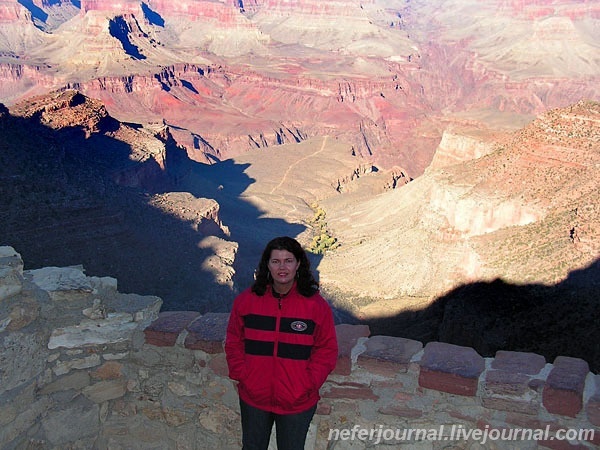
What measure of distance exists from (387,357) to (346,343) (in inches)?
17.4

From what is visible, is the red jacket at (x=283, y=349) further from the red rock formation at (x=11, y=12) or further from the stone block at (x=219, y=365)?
the red rock formation at (x=11, y=12)

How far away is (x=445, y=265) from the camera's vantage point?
26.7 meters

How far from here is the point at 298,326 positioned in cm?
433

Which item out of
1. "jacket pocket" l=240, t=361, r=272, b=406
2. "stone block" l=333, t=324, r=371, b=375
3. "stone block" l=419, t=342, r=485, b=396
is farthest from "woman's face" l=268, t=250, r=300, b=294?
"stone block" l=419, t=342, r=485, b=396

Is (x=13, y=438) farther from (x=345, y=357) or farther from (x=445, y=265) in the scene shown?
(x=445, y=265)

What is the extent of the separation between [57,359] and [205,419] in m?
1.62

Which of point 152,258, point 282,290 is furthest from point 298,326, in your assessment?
point 152,258

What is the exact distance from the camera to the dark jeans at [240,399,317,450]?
4473 mm

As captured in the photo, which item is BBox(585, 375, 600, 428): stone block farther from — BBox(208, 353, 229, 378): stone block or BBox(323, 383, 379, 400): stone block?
BBox(208, 353, 229, 378): stone block

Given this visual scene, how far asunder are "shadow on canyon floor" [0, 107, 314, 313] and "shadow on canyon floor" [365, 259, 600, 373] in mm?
9624

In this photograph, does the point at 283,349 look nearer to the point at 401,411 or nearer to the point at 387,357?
the point at 387,357

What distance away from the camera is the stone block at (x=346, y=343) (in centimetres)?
493

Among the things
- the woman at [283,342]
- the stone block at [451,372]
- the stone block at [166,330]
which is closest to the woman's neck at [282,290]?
the woman at [283,342]

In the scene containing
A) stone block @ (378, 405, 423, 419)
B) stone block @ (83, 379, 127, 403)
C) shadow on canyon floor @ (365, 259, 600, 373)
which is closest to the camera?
stone block @ (378, 405, 423, 419)
